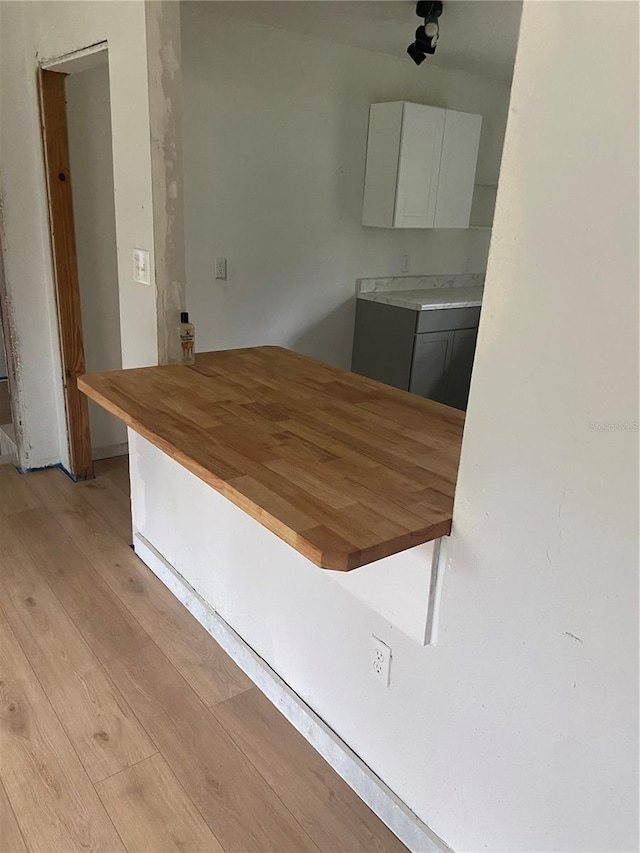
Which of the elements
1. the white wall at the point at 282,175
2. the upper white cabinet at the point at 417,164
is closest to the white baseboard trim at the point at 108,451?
the white wall at the point at 282,175

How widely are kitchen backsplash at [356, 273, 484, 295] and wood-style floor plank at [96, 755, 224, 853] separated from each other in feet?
10.1

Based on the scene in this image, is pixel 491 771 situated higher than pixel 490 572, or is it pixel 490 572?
pixel 490 572

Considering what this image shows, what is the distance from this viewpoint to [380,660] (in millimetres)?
1514

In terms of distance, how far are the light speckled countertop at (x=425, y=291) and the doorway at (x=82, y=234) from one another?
1565mm

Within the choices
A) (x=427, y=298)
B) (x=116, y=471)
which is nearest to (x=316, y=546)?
(x=116, y=471)

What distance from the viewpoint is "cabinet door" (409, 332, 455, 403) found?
3.90 metres

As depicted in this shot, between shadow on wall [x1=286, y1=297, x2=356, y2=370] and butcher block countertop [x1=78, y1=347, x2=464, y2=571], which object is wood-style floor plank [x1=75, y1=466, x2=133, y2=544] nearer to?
butcher block countertop [x1=78, y1=347, x2=464, y2=571]

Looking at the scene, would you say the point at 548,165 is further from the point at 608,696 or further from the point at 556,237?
the point at 608,696

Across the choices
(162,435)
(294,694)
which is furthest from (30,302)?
(294,694)

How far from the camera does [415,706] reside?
4.73 ft

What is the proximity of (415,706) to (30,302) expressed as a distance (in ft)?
8.70

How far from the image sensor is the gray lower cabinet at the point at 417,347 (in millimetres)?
3889

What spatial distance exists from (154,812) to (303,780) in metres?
0.38

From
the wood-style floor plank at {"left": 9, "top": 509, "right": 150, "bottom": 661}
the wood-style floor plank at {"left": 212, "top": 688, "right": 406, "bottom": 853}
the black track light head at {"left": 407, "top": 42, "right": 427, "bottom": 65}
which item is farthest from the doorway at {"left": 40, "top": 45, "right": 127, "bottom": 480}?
the wood-style floor plank at {"left": 212, "top": 688, "right": 406, "bottom": 853}
